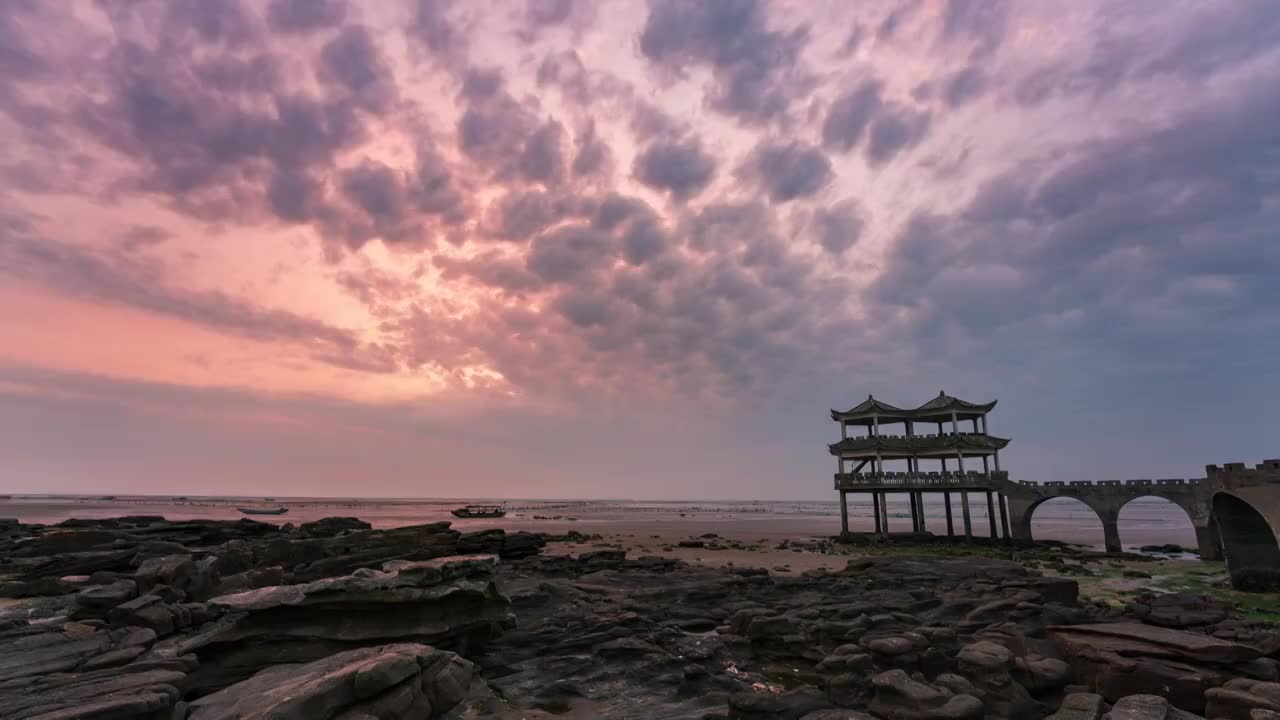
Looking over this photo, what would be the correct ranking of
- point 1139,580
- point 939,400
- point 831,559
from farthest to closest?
point 939,400 → point 831,559 → point 1139,580

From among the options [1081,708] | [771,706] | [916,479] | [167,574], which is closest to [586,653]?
[771,706]

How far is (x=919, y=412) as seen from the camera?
4631 cm

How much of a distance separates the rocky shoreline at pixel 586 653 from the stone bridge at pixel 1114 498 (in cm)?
2567

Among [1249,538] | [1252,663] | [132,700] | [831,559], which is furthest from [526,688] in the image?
[1249,538]

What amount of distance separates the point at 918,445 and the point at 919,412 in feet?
9.52

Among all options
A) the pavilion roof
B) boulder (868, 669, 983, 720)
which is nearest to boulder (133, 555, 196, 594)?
boulder (868, 669, 983, 720)

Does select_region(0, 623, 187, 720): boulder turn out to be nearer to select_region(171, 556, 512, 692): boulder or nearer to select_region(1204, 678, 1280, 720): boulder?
select_region(171, 556, 512, 692): boulder

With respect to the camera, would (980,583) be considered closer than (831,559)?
Yes

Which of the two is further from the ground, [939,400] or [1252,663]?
[939,400]

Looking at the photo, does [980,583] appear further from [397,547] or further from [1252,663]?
[397,547]

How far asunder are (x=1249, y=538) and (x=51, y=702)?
43.7 m

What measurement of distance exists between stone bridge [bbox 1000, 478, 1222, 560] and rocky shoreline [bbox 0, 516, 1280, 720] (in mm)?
25666

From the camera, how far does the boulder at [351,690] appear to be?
26.4ft

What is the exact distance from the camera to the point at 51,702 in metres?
8.06
